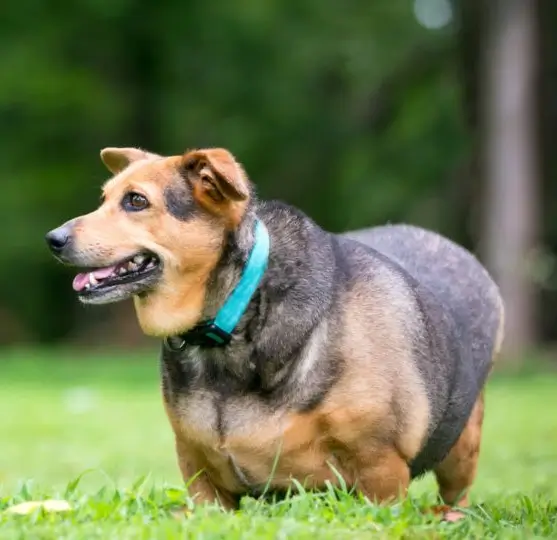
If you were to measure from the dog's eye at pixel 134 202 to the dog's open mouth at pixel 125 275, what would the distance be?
0.22 meters

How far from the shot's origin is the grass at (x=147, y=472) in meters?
4.39

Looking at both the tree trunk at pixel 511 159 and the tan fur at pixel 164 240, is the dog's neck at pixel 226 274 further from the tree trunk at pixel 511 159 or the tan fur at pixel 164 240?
the tree trunk at pixel 511 159

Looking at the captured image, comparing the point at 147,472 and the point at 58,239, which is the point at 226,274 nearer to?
the point at 58,239

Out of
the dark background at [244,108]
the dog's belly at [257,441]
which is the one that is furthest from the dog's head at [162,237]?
the dark background at [244,108]

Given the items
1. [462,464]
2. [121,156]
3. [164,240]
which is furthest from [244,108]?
[164,240]

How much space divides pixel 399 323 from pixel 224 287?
2.92ft

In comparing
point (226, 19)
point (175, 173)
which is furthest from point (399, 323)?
point (226, 19)

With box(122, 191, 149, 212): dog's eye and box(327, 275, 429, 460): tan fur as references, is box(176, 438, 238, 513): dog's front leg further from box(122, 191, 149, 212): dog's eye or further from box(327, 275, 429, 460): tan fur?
box(122, 191, 149, 212): dog's eye

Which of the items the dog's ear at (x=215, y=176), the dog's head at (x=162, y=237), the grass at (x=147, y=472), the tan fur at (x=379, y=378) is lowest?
the grass at (x=147, y=472)

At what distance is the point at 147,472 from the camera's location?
8.27 metres

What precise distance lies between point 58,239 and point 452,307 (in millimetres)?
2316

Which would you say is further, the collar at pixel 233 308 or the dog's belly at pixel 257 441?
the collar at pixel 233 308

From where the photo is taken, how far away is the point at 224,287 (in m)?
5.48

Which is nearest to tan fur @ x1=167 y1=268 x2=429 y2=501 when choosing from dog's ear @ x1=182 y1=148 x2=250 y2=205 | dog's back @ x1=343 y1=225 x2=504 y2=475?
dog's back @ x1=343 y1=225 x2=504 y2=475
